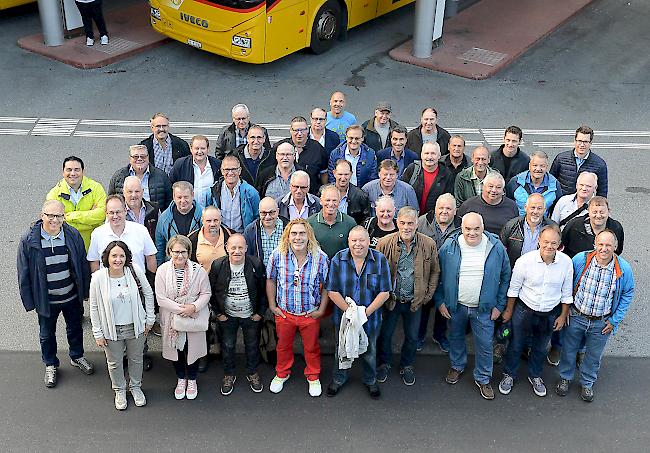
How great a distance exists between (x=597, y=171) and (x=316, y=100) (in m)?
6.51

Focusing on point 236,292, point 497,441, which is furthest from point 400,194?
point 497,441

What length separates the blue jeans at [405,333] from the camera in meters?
6.86

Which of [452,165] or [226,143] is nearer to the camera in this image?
[452,165]

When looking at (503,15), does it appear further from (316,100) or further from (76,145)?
(76,145)

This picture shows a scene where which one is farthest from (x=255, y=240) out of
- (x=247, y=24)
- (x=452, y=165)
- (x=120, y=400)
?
(x=247, y=24)

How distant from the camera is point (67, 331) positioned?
691cm

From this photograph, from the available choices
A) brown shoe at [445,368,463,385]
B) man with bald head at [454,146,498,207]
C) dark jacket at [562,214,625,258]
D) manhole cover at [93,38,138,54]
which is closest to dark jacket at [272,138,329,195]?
man with bald head at [454,146,498,207]

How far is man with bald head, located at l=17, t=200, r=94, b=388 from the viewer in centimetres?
634

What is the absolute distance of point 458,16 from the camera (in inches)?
706

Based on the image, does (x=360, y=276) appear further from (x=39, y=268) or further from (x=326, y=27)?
(x=326, y=27)

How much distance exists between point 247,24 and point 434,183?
7.16 m

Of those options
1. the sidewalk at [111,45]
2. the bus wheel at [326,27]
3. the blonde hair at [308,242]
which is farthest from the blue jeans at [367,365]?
the sidewalk at [111,45]

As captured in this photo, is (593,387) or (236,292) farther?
(593,387)

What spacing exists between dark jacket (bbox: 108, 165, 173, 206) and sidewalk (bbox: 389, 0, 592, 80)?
8.74 meters
